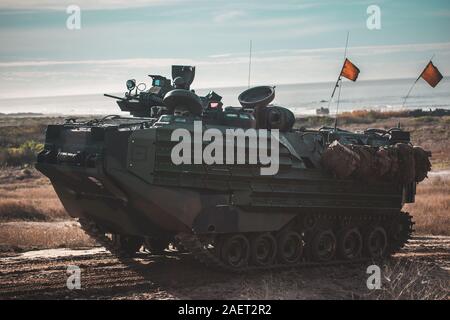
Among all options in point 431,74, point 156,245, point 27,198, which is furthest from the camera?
point 27,198

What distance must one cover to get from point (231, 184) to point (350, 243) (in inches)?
145

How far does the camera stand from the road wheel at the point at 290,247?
1545 centimetres

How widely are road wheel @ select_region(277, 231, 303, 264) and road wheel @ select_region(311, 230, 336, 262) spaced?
314mm

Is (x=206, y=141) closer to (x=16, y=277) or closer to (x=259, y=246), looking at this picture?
(x=259, y=246)

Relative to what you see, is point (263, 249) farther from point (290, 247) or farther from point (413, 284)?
point (413, 284)

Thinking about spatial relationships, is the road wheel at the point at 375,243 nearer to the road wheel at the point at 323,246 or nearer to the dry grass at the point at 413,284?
the dry grass at the point at 413,284

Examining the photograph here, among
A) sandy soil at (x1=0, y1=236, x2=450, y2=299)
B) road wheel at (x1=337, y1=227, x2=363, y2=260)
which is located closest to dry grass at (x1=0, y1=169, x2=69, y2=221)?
sandy soil at (x1=0, y1=236, x2=450, y2=299)

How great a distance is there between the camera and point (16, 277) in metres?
14.2

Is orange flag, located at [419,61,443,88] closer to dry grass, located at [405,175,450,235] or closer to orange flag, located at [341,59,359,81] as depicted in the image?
orange flag, located at [341,59,359,81]

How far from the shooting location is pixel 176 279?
14.3m

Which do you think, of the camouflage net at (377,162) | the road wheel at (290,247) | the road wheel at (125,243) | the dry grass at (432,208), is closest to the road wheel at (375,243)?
the camouflage net at (377,162)

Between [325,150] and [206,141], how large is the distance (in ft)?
9.85

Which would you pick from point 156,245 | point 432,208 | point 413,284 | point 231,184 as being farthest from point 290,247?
point 432,208

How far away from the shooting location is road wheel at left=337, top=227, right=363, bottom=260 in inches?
650
